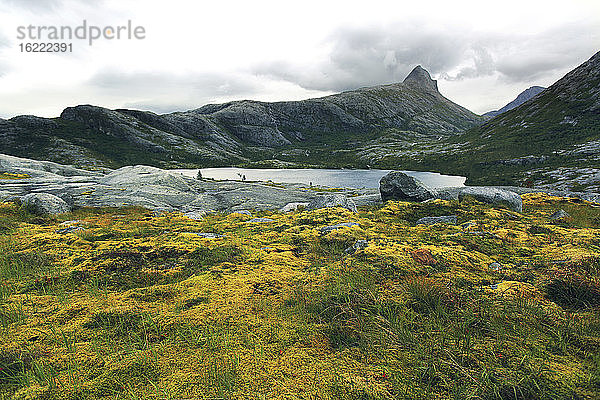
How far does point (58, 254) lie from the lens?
10430 mm

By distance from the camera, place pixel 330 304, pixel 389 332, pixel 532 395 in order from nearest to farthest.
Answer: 1. pixel 532 395
2. pixel 389 332
3. pixel 330 304

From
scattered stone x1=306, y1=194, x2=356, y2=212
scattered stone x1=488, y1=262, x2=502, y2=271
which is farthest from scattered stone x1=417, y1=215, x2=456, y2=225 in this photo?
scattered stone x1=488, y1=262, x2=502, y2=271

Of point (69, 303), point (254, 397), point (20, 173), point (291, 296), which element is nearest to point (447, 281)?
point (291, 296)

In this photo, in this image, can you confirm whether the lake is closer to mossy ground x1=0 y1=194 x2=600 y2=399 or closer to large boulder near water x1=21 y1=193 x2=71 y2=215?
large boulder near water x1=21 y1=193 x2=71 y2=215

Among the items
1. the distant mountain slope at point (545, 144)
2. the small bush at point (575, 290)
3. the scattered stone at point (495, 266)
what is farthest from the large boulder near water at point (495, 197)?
the distant mountain slope at point (545, 144)

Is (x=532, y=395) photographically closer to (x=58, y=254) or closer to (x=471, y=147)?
(x=58, y=254)

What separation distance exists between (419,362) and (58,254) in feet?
42.1

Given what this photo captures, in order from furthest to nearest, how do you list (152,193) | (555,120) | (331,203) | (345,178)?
1. (555,120)
2. (345,178)
3. (152,193)
4. (331,203)

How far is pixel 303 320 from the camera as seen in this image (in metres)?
5.92

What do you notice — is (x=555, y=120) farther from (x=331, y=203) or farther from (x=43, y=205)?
(x=43, y=205)

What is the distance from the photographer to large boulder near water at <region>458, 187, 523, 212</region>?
71.9 ft

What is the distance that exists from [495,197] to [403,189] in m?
7.77

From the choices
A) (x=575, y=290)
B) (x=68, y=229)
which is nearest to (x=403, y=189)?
(x=575, y=290)

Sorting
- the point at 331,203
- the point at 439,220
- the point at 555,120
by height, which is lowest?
the point at 439,220
